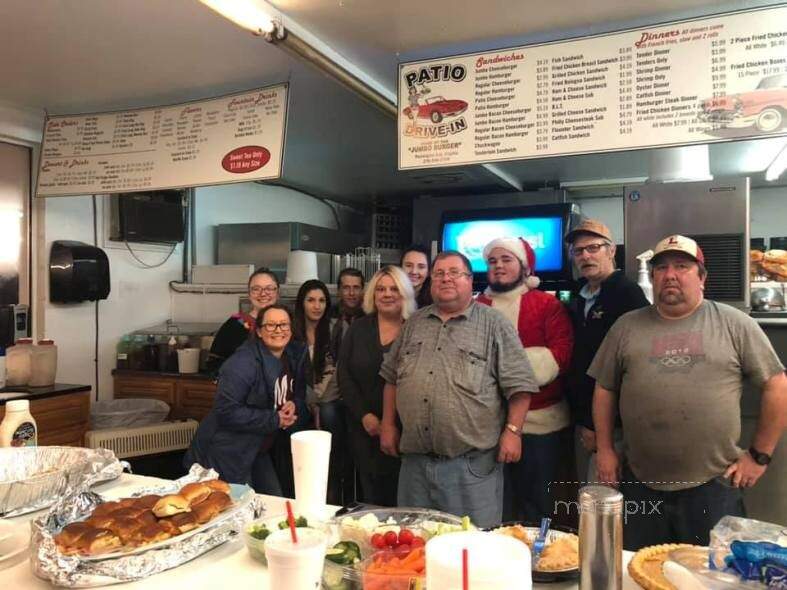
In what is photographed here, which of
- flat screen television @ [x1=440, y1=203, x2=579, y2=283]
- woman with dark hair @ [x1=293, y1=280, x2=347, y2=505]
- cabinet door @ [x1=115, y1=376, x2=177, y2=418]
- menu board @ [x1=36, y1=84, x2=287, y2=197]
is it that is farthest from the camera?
flat screen television @ [x1=440, y1=203, x2=579, y2=283]

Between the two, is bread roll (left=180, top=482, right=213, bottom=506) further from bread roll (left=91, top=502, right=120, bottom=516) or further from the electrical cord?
the electrical cord

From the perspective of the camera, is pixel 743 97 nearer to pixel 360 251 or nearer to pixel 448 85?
pixel 448 85

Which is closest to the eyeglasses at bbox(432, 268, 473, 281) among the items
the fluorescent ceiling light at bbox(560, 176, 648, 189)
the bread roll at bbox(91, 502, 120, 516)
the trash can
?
the bread roll at bbox(91, 502, 120, 516)

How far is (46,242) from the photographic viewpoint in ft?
13.6

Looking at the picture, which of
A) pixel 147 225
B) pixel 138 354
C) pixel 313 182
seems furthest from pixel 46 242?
pixel 313 182

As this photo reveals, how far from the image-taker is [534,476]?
2674 mm

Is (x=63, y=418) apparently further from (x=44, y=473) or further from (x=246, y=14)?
(x=246, y=14)

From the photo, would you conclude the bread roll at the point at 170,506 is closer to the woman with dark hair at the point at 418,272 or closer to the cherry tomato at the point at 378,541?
the cherry tomato at the point at 378,541

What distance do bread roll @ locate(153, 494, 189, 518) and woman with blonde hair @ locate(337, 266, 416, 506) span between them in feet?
4.67

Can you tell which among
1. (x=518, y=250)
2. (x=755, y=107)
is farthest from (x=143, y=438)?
(x=755, y=107)

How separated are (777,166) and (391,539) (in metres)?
5.92

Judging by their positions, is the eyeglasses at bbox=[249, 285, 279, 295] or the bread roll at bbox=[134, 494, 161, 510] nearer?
the bread roll at bbox=[134, 494, 161, 510]

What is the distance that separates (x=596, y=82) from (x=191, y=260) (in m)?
3.90

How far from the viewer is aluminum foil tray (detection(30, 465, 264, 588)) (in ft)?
4.00
